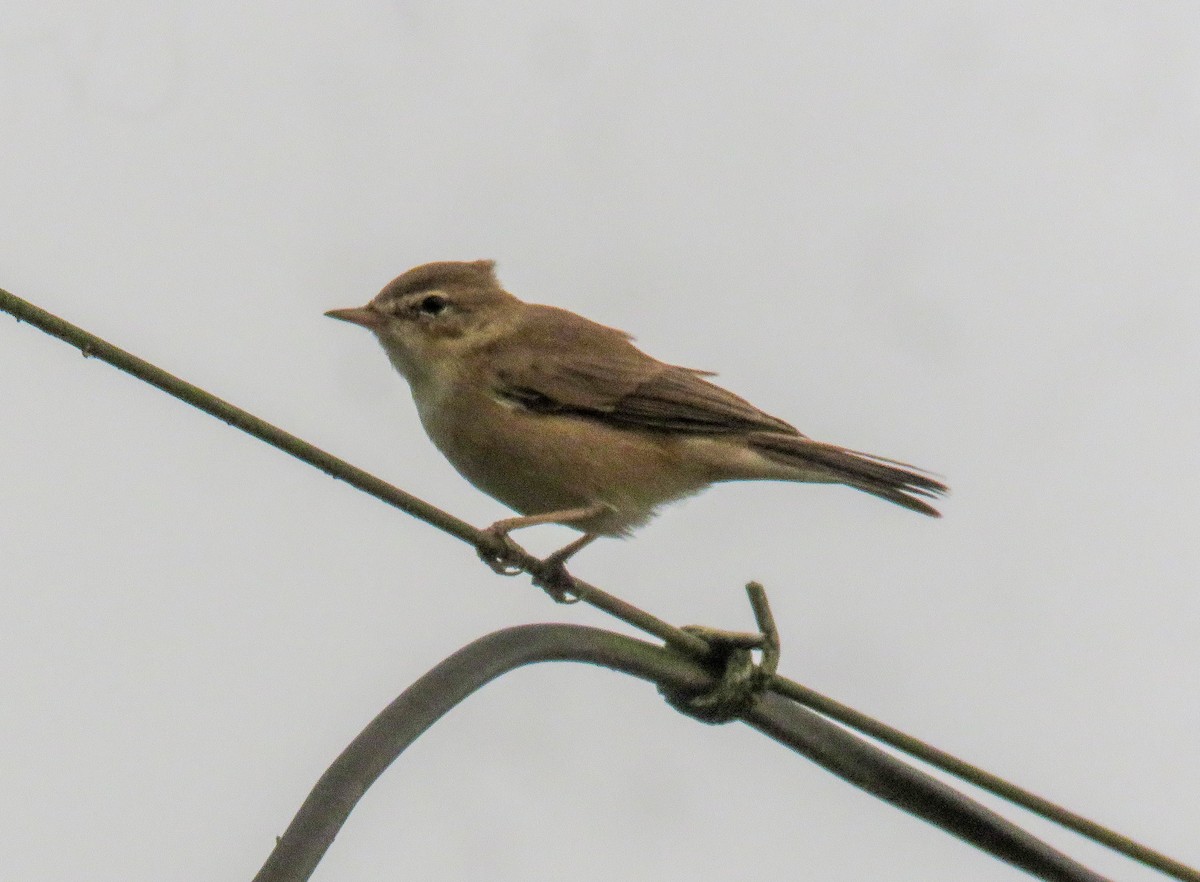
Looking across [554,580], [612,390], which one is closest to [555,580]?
[554,580]

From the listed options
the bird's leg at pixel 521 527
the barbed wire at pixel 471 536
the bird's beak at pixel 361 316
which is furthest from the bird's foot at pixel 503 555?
the bird's beak at pixel 361 316

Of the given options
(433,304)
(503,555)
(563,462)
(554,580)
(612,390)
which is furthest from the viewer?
(433,304)

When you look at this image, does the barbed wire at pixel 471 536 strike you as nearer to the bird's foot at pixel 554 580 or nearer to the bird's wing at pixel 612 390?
the bird's foot at pixel 554 580

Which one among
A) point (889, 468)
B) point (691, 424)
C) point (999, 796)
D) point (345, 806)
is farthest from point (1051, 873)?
point (691, 424)

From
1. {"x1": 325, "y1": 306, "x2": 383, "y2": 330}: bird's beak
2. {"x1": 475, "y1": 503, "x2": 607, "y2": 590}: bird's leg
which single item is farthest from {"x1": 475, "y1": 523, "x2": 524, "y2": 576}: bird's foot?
{"x1": 325, "y1": 306, "x2": 383, "y2": 330}: bird's beak

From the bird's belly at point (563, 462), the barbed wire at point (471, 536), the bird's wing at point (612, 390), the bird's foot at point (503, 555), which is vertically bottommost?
the barbed wire at point (471, 536)

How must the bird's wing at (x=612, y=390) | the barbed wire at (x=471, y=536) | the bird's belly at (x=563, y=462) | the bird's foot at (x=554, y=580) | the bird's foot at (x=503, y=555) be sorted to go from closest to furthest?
1. the barbed wire at (x=471, y=536)
2. the bird's foot at (x=503, y=555)
3. the bird's foot at (x=554, y=580)
4. the bird's belly at (x=563, y=462)
5. the bird's wing at (x=612, y=390)

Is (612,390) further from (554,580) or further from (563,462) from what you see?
(554,580)
